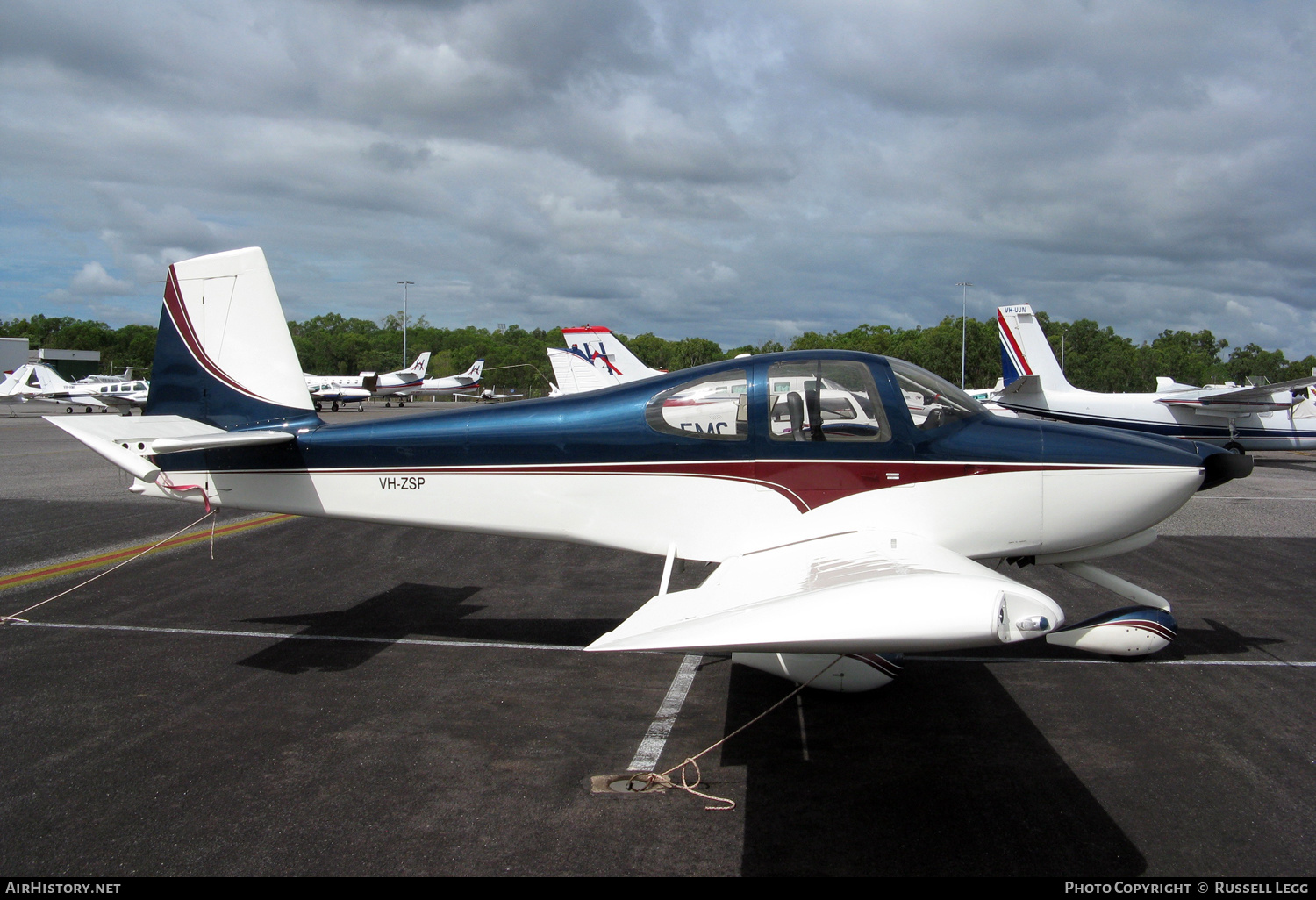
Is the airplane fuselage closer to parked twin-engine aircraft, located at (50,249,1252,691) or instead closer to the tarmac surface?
parked twin-engine aircraft, located at (50,249,1252,691)

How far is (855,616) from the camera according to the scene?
2.96 m

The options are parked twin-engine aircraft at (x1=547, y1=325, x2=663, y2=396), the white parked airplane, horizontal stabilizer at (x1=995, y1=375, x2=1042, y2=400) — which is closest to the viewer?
horizontal stabilizer at (x1=995, y1=375, x2=1042, y2=400)

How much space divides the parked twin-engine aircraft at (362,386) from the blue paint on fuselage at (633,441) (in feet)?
143

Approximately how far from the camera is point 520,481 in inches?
199

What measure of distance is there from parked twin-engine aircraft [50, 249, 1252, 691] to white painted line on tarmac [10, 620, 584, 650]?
41.4 inches

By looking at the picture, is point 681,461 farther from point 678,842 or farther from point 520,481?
point 678,842

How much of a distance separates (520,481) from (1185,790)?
3925 millimetres

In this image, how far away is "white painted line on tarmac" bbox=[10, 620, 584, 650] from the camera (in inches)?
225

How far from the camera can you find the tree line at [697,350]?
76.9 meters

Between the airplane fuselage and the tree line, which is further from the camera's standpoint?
the tree line

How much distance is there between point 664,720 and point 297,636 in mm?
3199

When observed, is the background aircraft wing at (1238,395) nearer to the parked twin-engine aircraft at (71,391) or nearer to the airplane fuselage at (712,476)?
the airplane fuselage at (712,476)

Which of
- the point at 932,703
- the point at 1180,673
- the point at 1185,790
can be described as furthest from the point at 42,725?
the point at 1180,673

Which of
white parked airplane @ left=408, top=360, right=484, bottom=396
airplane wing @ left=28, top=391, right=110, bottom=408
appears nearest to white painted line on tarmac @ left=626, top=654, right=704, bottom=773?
airplane wing @ left=28, top=391, right=110, bottom=408
